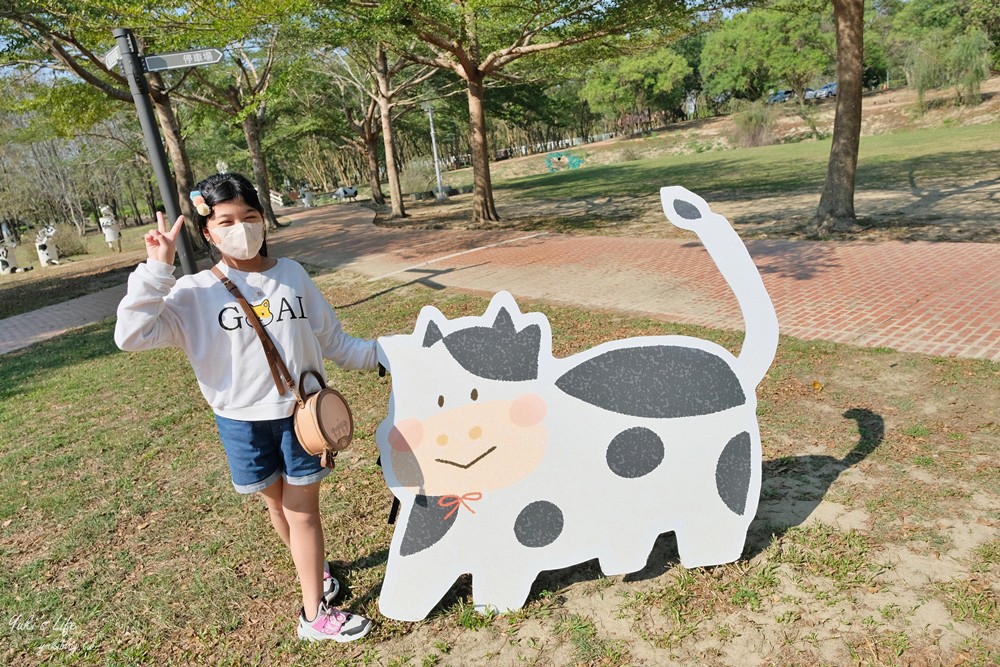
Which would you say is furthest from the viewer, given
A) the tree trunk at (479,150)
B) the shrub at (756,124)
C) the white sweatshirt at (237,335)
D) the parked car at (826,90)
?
the parked car at (826,90)

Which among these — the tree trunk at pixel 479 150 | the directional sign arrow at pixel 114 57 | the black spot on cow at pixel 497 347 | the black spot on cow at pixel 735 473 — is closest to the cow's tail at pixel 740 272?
the black spot on cow at pixel 735 473

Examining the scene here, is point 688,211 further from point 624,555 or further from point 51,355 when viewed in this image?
point 51,355

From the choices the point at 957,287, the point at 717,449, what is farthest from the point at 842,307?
the point at 717,449

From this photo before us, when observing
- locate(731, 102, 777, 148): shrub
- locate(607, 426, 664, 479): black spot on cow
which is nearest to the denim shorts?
locate(607, 426, 664, 479): black spot on cow

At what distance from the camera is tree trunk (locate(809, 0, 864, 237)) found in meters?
8.88

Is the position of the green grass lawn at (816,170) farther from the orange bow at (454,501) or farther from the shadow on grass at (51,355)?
the orange bow at (454,501)

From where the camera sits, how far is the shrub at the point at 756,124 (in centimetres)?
3462

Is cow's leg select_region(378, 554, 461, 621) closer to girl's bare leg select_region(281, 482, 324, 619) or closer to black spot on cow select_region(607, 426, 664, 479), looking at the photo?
girl's bare leg select_region(281, 482, 324, 619)

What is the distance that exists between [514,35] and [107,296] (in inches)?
374

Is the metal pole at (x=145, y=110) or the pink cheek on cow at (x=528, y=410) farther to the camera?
the metal pole at (x=145, y=110)

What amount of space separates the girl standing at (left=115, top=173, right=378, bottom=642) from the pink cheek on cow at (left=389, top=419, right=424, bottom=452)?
31cm

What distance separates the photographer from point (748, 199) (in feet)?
47.2

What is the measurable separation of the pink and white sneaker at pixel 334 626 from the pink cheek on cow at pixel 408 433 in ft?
2.38

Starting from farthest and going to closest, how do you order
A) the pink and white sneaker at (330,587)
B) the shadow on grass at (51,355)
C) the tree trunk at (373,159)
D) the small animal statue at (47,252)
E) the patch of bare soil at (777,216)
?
1. the tree trunk at (373,159)
2. the small animal statue at (47,252)
3. the patch of bare soil at (777,216)
4. the shadow on grass at (51,355)
5. the pink and white sneaker at (330,587)
